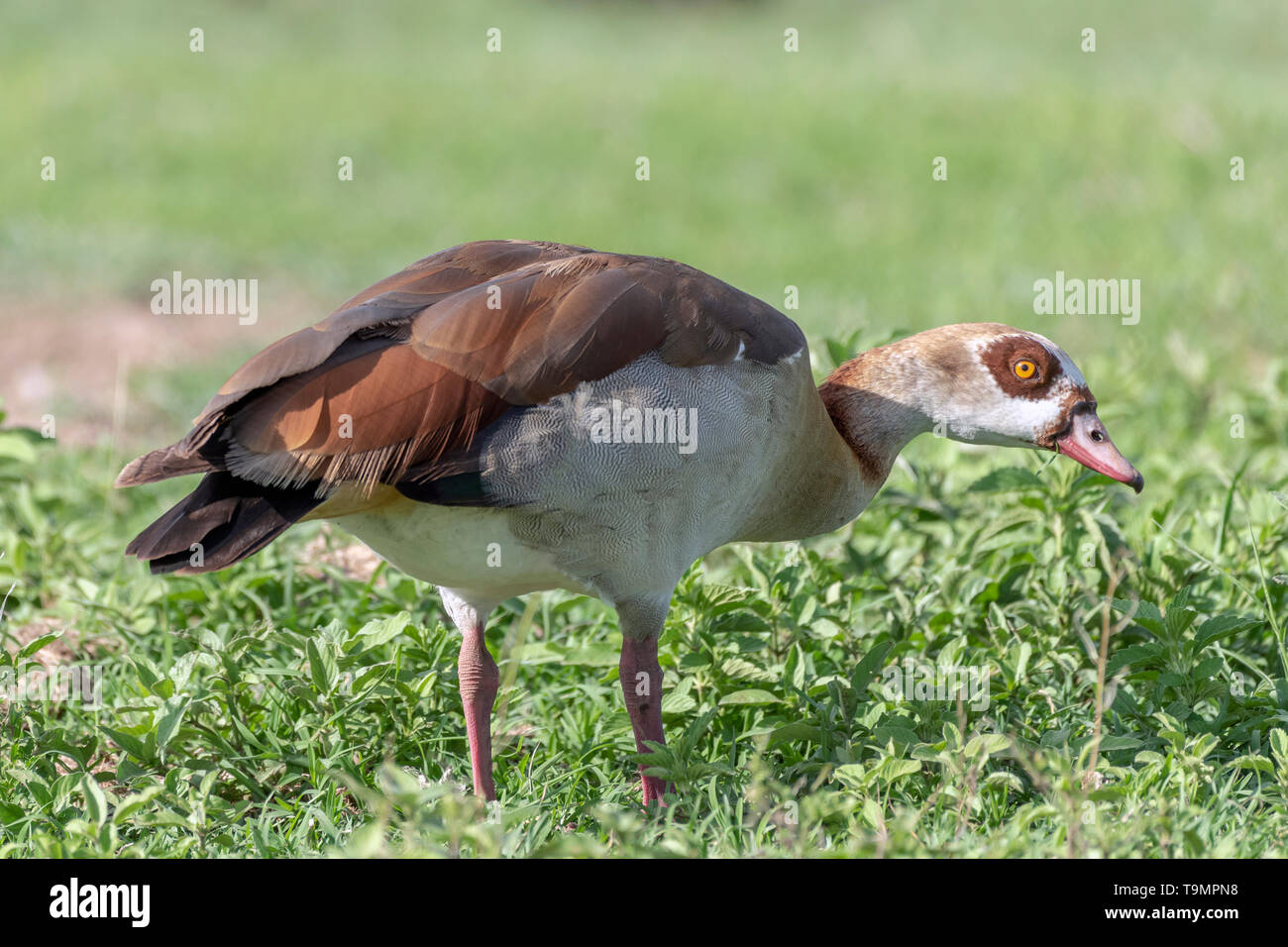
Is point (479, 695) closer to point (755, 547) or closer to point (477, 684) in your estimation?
point (477, 684)

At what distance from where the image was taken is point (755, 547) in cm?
464

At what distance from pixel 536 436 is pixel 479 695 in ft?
2.66

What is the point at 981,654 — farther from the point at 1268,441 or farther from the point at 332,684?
the point at 1268,441

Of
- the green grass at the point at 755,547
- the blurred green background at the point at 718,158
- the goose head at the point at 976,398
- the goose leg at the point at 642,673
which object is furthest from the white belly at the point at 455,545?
the blurred green background at the point at 718,158

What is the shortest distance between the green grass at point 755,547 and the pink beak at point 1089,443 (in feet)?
0.85

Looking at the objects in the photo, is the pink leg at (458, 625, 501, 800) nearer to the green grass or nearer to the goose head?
the green grass

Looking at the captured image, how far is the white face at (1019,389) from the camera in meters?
3.84

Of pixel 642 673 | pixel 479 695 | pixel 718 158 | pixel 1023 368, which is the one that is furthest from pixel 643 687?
pixel 718 158

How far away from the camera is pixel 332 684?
3.63m

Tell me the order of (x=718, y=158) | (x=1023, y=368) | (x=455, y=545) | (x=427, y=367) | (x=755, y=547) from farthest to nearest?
(x=718, y=158)
(x=755, y=547)
(x=1023, y=368)
(x=455, y=545)
(x=427, y=367)

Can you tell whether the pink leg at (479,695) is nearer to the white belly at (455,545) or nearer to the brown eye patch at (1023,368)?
the white belly at (455,545)

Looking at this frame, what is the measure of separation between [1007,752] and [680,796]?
81 centimetres

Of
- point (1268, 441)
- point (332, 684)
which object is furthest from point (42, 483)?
point (1268, 441)
